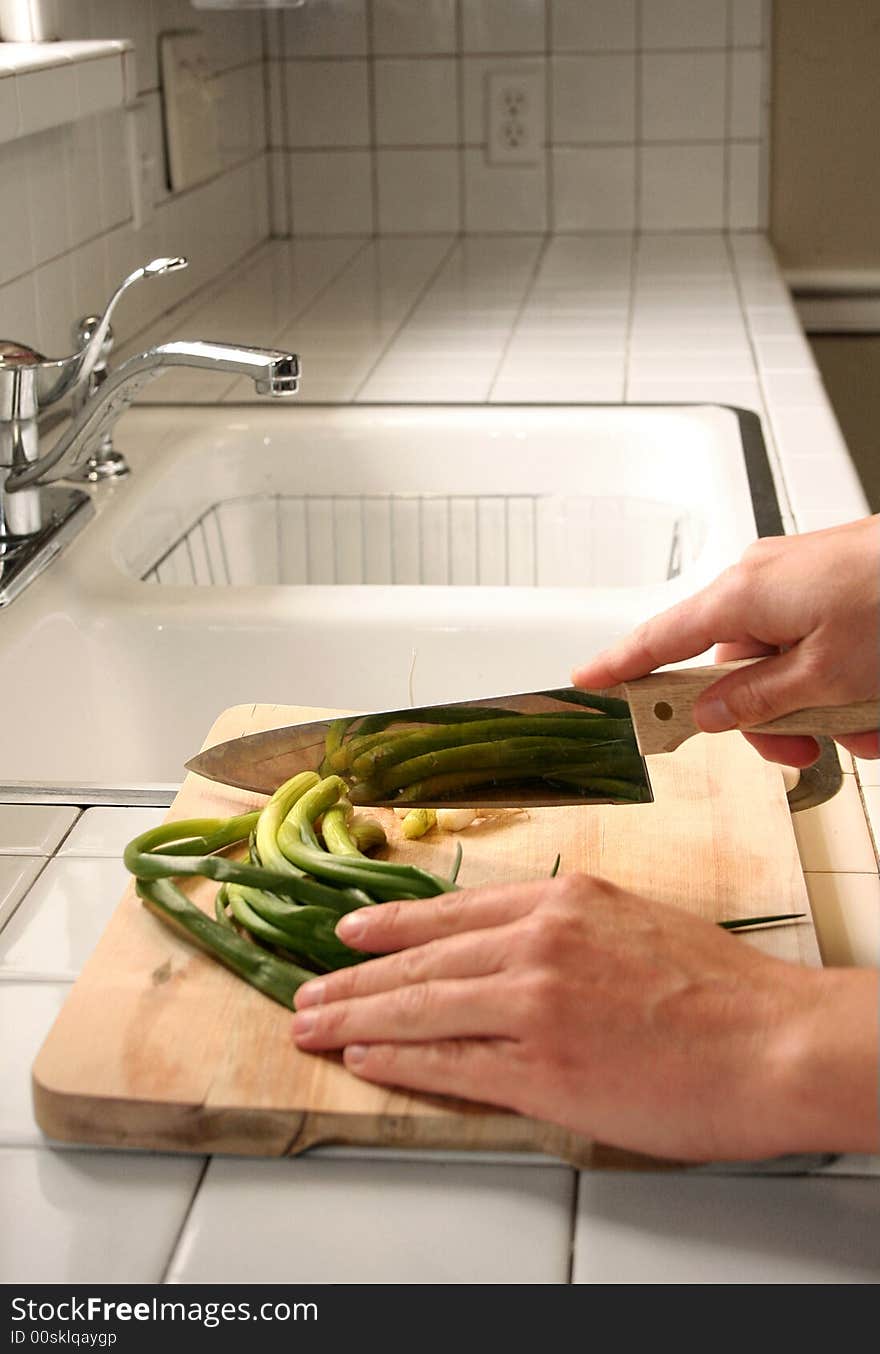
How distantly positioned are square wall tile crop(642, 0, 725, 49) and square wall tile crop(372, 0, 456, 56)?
0.32 meters

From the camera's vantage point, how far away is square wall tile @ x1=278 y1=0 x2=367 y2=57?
254cm

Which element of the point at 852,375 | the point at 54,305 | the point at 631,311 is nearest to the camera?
the point at 54,305

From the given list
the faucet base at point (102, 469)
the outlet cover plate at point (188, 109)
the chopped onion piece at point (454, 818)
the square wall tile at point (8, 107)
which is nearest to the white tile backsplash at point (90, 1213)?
the chopped onion piece at point (454, 818)

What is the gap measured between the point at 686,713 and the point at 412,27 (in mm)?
2093

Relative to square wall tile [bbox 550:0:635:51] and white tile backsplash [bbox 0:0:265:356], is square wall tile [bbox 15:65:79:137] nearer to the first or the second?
white tile backsplash [bbox 0:0:265:356]

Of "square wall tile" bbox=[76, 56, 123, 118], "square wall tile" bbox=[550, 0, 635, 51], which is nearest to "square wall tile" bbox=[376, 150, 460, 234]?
"square wall tile" bbox=[550, 0, 635, 51]

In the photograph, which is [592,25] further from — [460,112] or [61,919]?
[61,919]

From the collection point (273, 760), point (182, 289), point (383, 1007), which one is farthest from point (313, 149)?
point (383, 1007)

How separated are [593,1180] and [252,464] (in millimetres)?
1077

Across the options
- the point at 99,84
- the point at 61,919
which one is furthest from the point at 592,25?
the point at 61,919

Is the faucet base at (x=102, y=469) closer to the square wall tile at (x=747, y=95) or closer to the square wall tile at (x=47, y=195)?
the square wall tile at (x=47, y=195)

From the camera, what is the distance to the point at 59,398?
1151 mm

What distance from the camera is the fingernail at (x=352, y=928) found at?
634 mm

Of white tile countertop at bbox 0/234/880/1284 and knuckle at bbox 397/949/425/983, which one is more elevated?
knuckle at bbox 397/949/425/983
